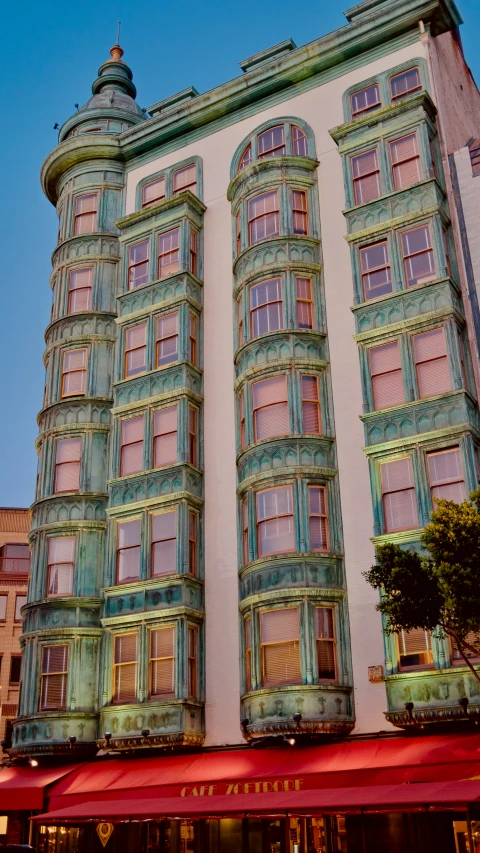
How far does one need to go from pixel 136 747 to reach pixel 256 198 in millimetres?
17549

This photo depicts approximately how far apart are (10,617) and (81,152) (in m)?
30.3

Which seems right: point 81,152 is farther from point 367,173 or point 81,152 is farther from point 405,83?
point 405,83

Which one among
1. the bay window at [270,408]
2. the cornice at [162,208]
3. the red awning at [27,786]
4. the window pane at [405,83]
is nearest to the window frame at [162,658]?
the red awning at [27,786]

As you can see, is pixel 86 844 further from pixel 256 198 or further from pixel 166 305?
pixel 256 198

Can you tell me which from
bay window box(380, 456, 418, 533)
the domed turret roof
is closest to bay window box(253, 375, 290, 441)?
bay window box(380, 456, 418, 533)

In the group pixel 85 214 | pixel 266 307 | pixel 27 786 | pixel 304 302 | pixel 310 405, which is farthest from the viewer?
pixel 85 214

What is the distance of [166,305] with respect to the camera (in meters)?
30.2

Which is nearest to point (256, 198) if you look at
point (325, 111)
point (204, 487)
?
point (325, 111)

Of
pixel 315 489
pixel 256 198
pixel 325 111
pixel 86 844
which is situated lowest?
pixel 86 844

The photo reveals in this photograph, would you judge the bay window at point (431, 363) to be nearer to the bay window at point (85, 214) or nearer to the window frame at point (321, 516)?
the window frame at point (321, 516)

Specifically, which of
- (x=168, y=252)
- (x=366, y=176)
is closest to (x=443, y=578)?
(x=366, y=176)

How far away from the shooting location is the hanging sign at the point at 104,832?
25.1 metres

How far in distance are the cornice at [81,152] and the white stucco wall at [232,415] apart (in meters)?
2.68

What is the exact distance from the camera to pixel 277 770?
21.9 m
